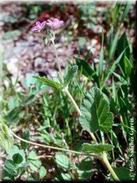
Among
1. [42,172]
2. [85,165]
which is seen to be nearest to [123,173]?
[85,165]

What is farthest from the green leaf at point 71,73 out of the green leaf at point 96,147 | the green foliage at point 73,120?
the green leaf at point 96,147

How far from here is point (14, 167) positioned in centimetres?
124

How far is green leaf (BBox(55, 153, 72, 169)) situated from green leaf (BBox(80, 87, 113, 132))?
0.17 metres

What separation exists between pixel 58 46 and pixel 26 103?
1.97 ft

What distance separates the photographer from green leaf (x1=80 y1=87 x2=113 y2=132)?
1143 millimetres

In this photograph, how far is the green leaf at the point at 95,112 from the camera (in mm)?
1143

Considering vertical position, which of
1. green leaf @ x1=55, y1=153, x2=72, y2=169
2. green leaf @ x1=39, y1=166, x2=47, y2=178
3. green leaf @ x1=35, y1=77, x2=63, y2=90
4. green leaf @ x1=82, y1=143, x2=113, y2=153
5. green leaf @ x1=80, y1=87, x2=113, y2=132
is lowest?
green leaf @ x1=39, y1=166, x2=47, y2=178

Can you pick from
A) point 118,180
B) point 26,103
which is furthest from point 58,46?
point 118,180

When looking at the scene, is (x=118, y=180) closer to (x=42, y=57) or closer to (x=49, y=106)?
(x=49, y=106)

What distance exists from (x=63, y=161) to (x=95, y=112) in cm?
23

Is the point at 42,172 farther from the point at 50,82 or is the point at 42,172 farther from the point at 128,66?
the point at 128,66

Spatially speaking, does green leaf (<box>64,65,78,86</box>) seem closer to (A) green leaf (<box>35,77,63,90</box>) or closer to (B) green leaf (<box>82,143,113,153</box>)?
(A) green leaf (<box>35,77,63,90</box>)

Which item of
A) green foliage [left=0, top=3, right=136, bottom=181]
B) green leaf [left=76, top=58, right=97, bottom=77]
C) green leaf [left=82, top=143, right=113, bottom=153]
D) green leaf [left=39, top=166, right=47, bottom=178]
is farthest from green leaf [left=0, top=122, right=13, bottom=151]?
green leaf [left=76, top=58, right=97, bottom=77]

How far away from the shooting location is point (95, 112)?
116 centimetres
